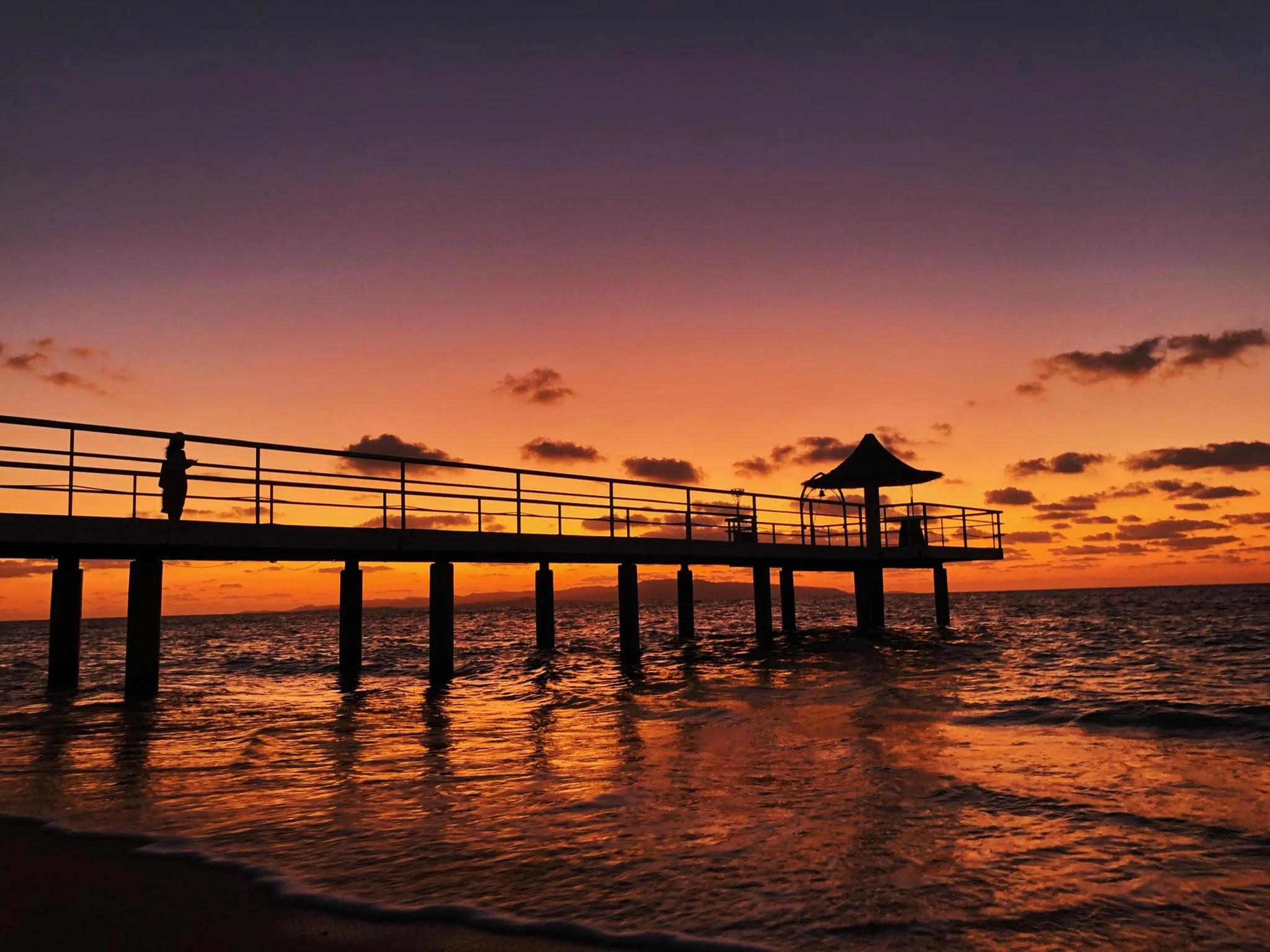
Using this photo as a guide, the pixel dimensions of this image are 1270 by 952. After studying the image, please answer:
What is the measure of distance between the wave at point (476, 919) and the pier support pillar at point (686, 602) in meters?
24.7

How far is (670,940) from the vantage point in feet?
15.2

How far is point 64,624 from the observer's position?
1788 cm

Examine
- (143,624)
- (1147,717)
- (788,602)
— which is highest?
(143,624)

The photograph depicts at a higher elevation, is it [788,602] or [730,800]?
[788,602]

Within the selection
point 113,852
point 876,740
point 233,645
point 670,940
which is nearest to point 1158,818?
point 876,740

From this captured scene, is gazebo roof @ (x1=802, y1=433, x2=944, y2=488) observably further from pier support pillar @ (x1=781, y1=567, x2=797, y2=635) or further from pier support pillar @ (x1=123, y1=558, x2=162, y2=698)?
pier support pillar @ (x1=123, y1=558, x2=162, y2=698)

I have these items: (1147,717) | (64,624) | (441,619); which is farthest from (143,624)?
(1147,717)

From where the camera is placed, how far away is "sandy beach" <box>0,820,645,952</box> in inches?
175

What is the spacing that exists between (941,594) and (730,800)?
31.9 metres

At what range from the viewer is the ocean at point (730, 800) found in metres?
5.16

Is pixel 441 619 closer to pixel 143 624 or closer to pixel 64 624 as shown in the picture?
pixel 143 624

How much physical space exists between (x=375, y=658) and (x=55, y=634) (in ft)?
45.2

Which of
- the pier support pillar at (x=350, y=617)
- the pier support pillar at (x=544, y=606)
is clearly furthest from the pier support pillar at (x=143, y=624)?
the pier support pillar at (x=544, y=606)

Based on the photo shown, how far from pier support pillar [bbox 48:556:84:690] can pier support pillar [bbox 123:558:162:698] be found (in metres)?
2.53
